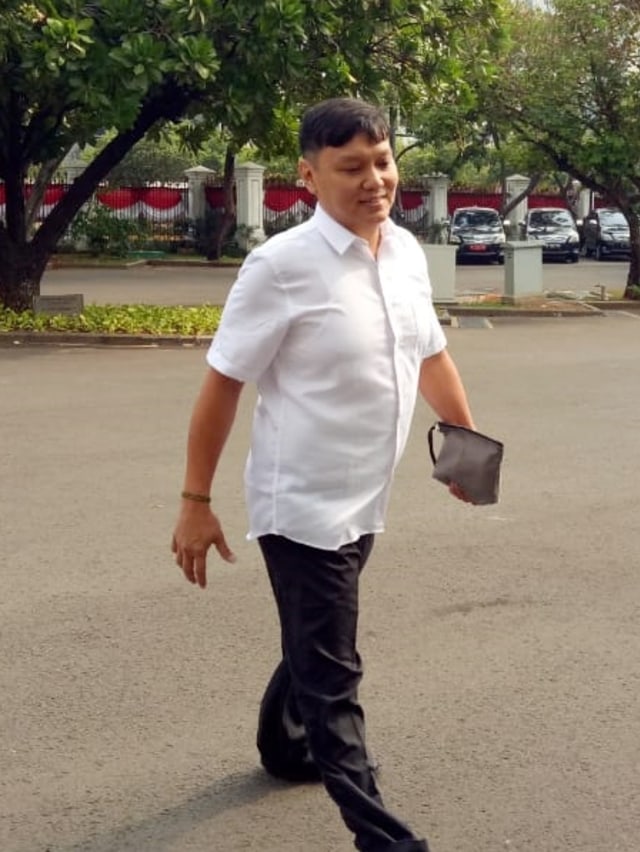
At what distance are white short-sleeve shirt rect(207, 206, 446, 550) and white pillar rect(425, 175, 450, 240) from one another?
4193cm

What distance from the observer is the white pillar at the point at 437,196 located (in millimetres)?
45156

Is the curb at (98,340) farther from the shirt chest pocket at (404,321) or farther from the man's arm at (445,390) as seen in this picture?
the shirt chest pocket at (404,321)

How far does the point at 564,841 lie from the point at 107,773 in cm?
137

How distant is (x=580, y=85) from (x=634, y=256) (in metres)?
3.36

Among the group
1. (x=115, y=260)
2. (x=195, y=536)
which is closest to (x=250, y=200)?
(x=115, y=260)

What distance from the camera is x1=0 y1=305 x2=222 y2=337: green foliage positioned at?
1722 cm

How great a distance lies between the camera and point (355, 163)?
338 cm

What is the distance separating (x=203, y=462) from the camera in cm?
354

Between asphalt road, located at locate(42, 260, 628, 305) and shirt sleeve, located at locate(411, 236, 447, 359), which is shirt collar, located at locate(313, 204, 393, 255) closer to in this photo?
shirt sleeve, located at locate(411, 236, 447, 359)

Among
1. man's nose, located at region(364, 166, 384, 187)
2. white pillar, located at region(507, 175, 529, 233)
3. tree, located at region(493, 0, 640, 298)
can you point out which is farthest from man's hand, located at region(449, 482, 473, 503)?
white pillar, located at region(507, 175, 529, 233)

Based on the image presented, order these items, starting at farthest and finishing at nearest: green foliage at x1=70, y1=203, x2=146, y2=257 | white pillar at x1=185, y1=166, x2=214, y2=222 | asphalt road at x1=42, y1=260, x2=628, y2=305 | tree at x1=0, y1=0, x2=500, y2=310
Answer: white pillar at x1=185, y1=166, x2=214, y2=222
green foliage at x1=70, y1=203, x2=146, y2=257
asphalt road at x1=42, y1=260, x2=628, y2=305
tree at x1=0, y1=0, x2=500, y2=310

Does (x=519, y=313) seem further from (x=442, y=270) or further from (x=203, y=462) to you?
(x=203, y=462)

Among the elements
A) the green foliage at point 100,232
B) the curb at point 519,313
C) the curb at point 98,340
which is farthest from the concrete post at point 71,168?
the curb at point 98,340

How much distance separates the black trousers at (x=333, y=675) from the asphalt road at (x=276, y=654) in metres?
0.51
